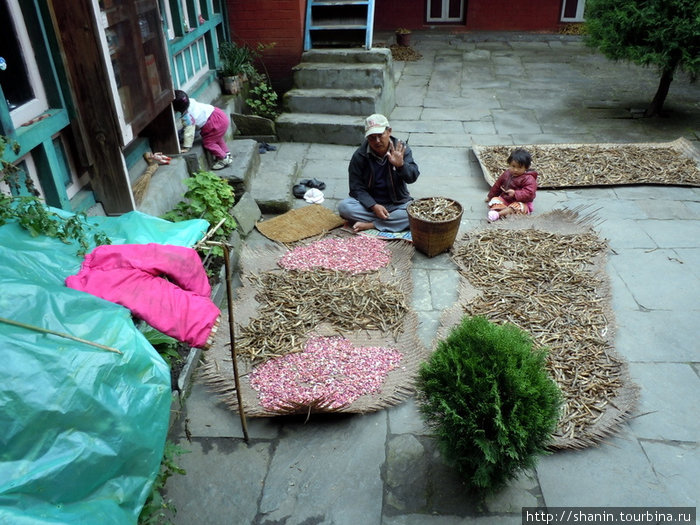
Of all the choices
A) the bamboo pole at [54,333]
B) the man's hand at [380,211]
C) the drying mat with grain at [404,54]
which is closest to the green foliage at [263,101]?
the man's hand at [380,211]

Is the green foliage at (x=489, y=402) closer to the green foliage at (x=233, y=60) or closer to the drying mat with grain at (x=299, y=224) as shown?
the drying mat with grain at (x=299, y=224)

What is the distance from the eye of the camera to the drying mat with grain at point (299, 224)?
529 cm

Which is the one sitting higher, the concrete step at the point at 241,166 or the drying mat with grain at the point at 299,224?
the concrete step at the point at 241,166

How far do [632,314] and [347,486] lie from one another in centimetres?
256

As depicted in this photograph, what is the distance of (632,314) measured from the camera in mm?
4113

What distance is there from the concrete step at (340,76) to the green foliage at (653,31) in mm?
3179

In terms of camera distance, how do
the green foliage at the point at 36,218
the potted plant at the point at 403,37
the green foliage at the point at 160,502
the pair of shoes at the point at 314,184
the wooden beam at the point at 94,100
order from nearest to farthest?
1. the green foliage at the point at 160,502
2. the green foliage at the point at 36,218
3. the wooden beam at the point at 94,100
4. the pair of shoes at the point at 314,184
5. the potted plant at the point at 403,37

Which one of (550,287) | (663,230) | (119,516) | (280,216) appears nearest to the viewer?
(119,516)

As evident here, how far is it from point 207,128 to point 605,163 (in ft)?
15.3

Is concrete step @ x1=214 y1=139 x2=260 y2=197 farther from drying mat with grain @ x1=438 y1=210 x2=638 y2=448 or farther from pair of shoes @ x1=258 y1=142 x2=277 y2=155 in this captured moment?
drying mat with grain @ x1=438 y1=210 x2=638 y2=448

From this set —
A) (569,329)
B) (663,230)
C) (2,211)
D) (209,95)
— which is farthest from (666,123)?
(2,211)

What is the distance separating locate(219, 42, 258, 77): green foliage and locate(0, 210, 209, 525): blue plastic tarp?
5.74m

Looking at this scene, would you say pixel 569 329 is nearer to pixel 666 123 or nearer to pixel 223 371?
pixel 223 371

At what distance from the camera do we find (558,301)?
4.18 m
